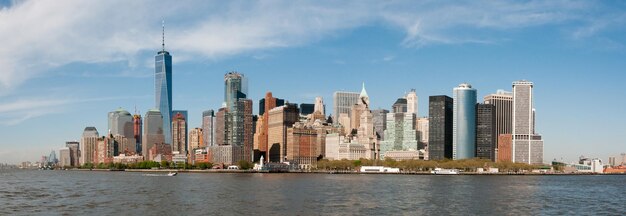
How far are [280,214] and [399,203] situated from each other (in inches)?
922

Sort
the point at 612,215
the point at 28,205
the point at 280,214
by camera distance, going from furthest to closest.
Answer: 1. the point at 28,205
2. the point at 612,215
3. the point at 280,214

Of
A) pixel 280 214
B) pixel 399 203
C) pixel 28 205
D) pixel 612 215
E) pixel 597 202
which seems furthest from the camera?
pixel 597 202

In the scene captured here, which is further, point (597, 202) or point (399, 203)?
point (597, 202)

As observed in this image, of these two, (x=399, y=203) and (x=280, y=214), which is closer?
(x=280, y=214)

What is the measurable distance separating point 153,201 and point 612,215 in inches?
2383

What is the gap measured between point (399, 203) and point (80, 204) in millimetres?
43180

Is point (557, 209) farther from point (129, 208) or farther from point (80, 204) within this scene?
point (80, 204)

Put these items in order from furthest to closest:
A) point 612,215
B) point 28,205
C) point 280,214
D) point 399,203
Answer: point 399,203, point 28,205, point 612,215, point 280,214

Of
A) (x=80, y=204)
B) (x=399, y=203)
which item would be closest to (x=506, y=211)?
(x=399, y=203)

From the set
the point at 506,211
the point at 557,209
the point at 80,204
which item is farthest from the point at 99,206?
the point at 557,209

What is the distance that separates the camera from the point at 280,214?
255 ft

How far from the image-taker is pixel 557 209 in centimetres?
8938

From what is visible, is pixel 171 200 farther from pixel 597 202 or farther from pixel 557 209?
pixel 597 202

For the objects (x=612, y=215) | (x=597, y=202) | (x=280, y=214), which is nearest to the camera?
(x=280, y=214)
